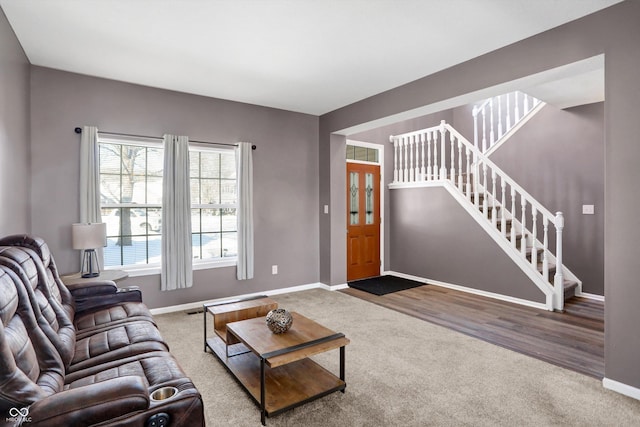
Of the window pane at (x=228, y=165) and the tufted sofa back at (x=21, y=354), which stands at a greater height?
the window pane at (x=228, y=165)

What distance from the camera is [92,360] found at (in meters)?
1.83

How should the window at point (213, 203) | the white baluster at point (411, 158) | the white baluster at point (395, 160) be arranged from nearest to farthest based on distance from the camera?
the window at point (213, 203) < the white baluster at point (411, 158) < the white baluster at point (395, 160)

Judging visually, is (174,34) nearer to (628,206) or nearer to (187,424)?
(187,424)

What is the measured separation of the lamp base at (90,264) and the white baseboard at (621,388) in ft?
14.3

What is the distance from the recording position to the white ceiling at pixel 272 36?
2457 mm

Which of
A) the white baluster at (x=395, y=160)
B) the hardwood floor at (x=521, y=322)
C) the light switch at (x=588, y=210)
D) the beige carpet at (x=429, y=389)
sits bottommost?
the beige carpet at (x=429, y=389)

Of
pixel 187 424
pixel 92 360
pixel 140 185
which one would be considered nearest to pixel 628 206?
pixel 187 424

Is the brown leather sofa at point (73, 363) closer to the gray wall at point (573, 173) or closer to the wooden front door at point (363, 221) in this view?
the wooden front door at point (363, 221)

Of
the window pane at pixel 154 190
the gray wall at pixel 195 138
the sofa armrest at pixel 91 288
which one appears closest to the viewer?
the sofa armrest at pixel 91 288

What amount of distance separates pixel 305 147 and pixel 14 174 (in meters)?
3.44

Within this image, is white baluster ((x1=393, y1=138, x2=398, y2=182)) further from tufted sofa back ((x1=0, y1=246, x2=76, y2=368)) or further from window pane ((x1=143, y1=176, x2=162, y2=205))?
tufted sofa back ((x1=0, y1=246, x2=76, y2=368))

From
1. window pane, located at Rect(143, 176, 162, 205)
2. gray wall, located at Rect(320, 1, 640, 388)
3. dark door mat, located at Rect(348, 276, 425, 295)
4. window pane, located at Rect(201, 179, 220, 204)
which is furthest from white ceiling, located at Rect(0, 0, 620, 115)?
dark door mat, located at Rect(348, 276, 425, 295)

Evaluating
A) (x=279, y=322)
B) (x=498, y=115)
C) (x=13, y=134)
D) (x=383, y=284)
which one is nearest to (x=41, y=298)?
(x=279, y=322)

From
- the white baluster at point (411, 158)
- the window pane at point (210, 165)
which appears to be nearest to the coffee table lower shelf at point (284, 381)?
the window pane at point (210, 165)
